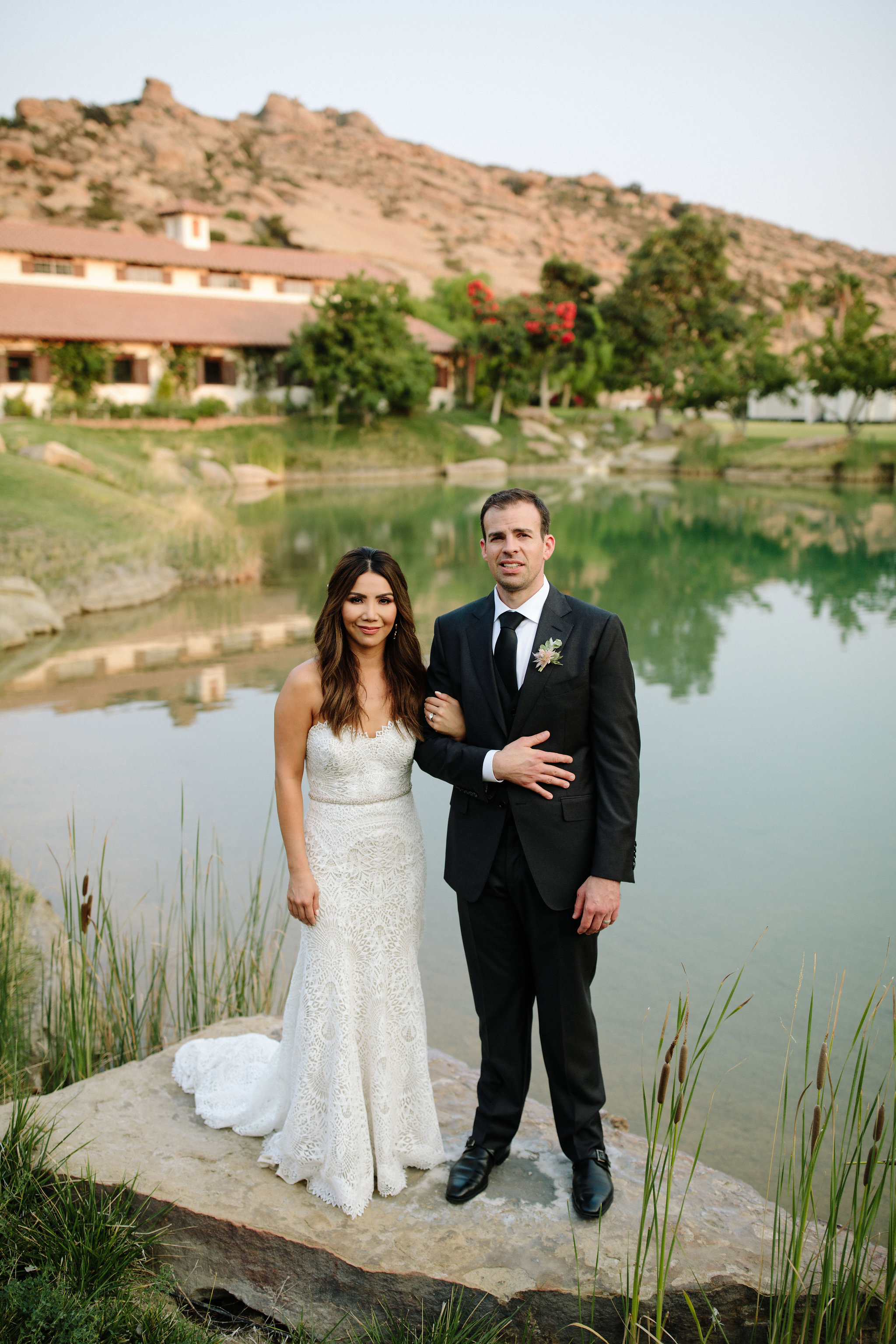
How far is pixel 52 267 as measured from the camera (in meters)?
36.8

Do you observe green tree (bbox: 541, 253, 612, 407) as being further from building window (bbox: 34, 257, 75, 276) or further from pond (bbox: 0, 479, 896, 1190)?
pond (bbox: 0, 479, 896, 1190)

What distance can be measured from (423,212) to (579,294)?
65.2 meters

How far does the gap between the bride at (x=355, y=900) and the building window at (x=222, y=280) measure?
41.2 m

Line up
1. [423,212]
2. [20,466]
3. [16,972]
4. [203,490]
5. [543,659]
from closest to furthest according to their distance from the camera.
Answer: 1. [543,659]
2. [16,972]
3. [20,466]
4. [203,490]
5. [423,212]

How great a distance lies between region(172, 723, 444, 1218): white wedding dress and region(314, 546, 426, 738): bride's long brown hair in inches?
1.9

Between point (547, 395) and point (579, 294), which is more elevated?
point (579, 294)

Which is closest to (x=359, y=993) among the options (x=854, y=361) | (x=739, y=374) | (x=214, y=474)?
(x=214, y=474)

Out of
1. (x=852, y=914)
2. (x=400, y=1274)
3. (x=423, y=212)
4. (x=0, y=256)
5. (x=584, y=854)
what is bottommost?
(x=852, y=914)

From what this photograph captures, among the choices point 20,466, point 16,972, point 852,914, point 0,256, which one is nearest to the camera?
point 16,972

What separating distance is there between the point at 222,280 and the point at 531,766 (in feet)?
138

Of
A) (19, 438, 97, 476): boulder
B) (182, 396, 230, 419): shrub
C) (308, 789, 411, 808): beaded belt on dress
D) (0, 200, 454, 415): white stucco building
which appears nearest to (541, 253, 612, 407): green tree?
(0, 200, 454, 415): white stucco building

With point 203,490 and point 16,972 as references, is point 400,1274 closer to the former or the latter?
point 16,972

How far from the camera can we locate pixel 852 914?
5.83m

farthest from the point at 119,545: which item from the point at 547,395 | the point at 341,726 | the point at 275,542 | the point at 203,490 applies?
the point at 547,395
